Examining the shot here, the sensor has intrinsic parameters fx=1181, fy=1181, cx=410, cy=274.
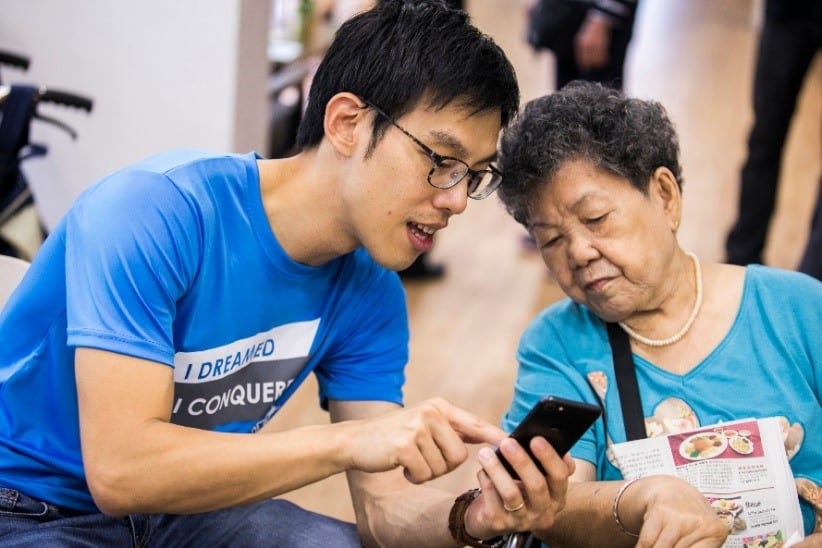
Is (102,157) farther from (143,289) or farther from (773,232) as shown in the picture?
(773,232)

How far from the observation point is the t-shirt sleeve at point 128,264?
1.53 meters

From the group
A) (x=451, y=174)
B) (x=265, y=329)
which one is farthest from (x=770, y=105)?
(x=265, y=329)

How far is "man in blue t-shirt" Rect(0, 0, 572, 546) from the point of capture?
4.93 ft

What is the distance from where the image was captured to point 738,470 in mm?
1789

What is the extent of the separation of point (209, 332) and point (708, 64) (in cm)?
695

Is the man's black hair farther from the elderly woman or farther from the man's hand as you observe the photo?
the man's hand

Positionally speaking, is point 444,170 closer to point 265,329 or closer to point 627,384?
point 265,329

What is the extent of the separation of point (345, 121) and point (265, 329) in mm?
337

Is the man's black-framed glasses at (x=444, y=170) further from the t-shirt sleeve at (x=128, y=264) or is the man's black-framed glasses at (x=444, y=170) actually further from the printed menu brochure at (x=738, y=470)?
the printed menu brochure at (x=738, y=470)

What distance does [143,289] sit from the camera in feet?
5.14

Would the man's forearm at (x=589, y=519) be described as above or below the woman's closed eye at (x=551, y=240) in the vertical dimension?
below

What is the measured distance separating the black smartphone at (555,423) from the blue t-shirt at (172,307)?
18.4 inches

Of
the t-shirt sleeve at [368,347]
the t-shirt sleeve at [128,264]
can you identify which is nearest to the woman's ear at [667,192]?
the t-shirt sleeve at [368,347]

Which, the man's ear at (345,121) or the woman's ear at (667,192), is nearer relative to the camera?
the man's ear at (345,121)
